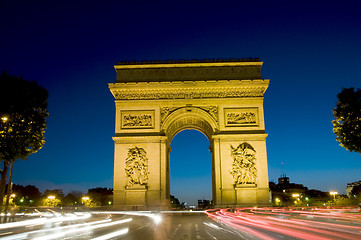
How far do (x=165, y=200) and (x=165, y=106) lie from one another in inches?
325

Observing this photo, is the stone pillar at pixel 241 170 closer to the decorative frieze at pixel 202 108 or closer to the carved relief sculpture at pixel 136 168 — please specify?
the decorative frieze at pixel 202 108

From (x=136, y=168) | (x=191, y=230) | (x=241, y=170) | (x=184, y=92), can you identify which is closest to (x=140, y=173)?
(x=136, y=168)

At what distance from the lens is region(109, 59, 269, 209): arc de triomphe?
3020 centimetres

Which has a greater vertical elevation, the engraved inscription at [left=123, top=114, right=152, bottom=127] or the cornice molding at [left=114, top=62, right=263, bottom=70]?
the cornice molding at [left=114, top=62, right=263, bottom=70]

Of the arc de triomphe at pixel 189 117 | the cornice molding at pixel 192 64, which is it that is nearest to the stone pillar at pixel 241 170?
the arc de triomphe at pixel 189 117

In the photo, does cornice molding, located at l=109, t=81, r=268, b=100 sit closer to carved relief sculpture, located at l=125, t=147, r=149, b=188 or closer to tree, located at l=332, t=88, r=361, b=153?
carved relief sculpture, located at l=125, t=147, r=149, b=188

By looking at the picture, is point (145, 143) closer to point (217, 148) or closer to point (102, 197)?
point (217, 148)

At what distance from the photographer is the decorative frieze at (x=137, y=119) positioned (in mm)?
32000

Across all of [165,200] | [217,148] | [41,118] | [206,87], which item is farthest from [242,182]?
[41,118]

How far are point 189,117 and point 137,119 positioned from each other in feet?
16.5

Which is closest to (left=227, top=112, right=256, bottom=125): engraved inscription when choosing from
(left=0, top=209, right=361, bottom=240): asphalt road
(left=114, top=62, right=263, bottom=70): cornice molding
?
(left=114, top=62, right=263, bottom=70): cornice molding

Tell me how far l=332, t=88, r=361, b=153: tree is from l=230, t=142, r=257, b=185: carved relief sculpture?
312 inches

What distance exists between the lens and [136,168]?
101 feet

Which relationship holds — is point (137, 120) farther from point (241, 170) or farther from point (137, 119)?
→ point (241, 170)
